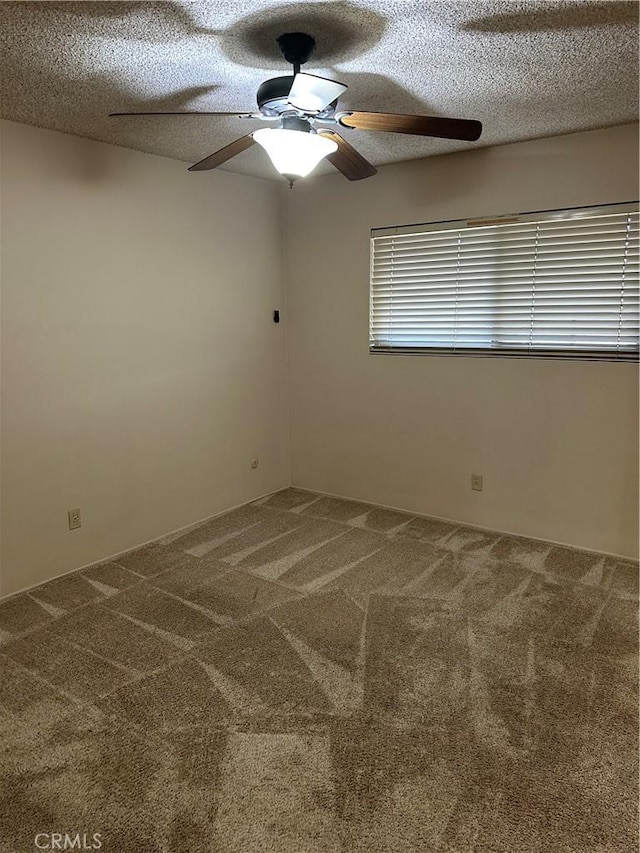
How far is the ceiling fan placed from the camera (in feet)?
6.40

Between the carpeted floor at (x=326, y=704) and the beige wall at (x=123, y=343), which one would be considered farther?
the beige wall at (x=123, y=343)

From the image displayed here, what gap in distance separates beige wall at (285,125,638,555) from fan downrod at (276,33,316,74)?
71.8 inches

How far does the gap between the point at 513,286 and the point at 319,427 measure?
1.85 metres

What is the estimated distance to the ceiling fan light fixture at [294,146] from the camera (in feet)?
6.89

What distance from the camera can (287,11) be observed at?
1831 mm

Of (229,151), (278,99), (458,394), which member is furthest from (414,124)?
(458,394)

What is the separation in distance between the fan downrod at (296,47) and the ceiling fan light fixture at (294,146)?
9.6 inches

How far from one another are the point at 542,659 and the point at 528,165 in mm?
2762

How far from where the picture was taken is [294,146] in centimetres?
212

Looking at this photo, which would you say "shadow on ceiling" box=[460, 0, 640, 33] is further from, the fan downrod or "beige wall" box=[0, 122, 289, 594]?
"beige wall" box=[0, 122, 289, 594]

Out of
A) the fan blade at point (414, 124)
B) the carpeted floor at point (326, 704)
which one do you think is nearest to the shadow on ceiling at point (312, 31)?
the fan blade at point (414, 124)

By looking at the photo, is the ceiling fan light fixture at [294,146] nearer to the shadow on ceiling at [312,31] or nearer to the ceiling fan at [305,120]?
the ceiling fan at [305,120]

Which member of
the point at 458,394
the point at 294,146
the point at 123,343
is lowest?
the point at 458,394

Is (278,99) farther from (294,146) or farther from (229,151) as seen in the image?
(229,151)
